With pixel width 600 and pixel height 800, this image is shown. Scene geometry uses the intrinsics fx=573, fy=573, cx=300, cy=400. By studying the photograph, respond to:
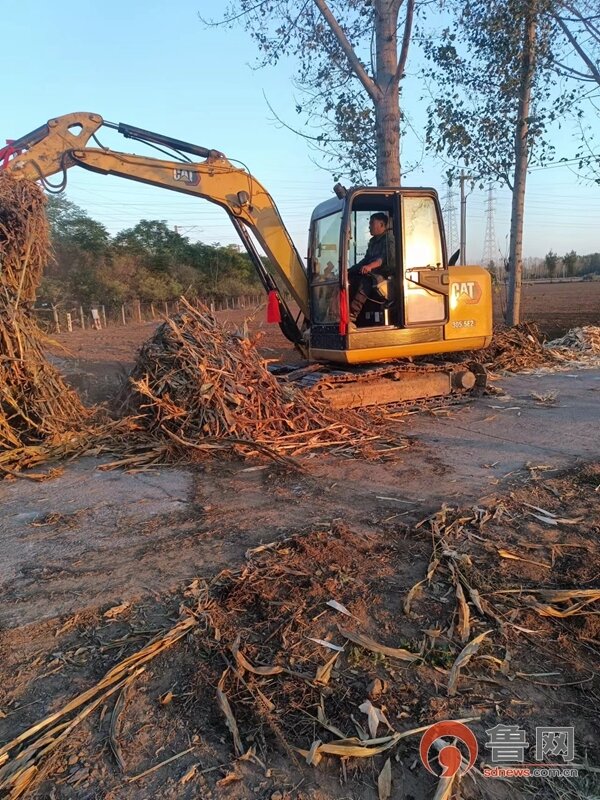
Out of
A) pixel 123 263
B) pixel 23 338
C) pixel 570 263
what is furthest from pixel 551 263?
pixel 23 338

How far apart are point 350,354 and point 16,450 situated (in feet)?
13.0

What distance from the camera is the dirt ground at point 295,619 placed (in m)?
2.01

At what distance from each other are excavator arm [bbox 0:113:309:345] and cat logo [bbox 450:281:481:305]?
7.07 feet

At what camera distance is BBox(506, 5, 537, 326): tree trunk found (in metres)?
13.5

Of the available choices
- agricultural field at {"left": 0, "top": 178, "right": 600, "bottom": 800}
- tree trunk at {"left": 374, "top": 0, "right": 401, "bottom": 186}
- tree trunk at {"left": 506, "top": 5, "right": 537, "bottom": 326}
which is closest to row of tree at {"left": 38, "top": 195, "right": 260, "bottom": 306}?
tree trunk at {"left": 374, "top": 0, "right": 401, "bottom": 186}

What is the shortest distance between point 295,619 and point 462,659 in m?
0.79

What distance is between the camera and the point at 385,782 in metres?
1.91

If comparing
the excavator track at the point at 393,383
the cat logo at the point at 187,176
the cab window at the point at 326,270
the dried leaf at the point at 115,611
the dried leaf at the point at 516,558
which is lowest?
the dried leaf at the point at 516,558

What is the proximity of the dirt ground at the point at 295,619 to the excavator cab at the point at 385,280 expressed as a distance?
2693mm

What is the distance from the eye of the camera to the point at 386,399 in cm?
775

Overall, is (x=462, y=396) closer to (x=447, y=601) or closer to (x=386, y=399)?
(x=386, y=399)

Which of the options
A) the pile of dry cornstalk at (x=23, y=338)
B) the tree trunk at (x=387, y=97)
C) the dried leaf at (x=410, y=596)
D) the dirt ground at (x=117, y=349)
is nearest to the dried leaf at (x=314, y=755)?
the dried leaf at (x=410, y=596)

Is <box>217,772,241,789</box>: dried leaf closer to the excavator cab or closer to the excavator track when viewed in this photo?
the excavator track

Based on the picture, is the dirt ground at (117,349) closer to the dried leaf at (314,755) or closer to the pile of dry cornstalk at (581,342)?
the pile of dry cornstalk at (581,342)
